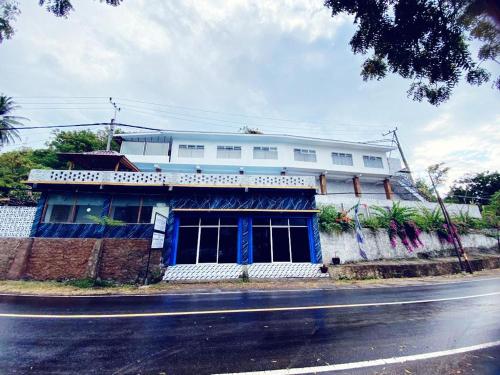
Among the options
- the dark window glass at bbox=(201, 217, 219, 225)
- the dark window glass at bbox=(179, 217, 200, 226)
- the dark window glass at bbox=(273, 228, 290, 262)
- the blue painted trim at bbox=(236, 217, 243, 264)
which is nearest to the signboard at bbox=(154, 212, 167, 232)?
the dark window glass at bbox=(179, 217, 200, 226)

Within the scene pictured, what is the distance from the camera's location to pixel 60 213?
545 inches

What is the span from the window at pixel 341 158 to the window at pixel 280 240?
14.8m

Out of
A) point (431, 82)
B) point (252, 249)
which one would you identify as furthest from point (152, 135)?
point (431, 82)

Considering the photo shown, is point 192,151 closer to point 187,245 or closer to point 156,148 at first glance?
point 156,148

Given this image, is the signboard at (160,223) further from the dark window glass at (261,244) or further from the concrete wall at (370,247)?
the concrete wall at (370,247)

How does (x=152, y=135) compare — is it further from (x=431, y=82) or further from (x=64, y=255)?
(x=431, y=82)

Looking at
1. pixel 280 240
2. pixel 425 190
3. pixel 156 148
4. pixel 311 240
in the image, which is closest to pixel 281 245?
pixel 280 240

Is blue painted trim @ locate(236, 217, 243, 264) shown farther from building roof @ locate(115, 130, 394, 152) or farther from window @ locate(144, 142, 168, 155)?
window @ locate(144, 142, 168, 155)

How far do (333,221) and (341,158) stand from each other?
1396 cm

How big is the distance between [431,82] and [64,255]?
16.8m

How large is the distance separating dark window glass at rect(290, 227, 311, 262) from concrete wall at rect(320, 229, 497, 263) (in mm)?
1101

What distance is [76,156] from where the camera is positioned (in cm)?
1505

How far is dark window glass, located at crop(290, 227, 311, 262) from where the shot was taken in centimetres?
1437

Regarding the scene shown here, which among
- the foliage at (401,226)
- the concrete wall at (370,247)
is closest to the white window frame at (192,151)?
the concrete wall at (370,247)
